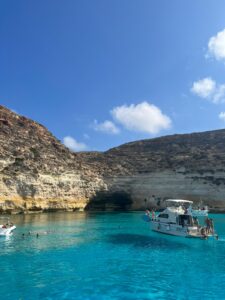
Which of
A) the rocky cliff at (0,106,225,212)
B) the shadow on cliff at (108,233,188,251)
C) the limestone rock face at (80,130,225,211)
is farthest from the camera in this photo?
the limestone rock face at (80,130,225,211)

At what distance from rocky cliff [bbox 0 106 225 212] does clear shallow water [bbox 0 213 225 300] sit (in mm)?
33176

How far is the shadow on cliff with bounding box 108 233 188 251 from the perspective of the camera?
96.4 ft

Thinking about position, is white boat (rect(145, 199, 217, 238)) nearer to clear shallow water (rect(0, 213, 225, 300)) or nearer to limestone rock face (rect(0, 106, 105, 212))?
clear shallow water (rect(0, 213, 225, 300))

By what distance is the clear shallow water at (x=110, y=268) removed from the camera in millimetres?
16266

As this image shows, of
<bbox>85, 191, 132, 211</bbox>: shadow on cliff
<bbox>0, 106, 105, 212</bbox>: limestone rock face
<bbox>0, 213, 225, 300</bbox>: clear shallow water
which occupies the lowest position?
<bbox>0, 213, 225, 300</bbox>: clear shallow water

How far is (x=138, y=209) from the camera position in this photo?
281 ft

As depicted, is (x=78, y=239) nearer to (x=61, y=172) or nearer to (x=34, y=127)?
(x=61, y=172)

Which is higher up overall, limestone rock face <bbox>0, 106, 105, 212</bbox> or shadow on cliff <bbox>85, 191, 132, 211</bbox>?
limestone rock face <bbox>0, 106, 105, 212</bbox>

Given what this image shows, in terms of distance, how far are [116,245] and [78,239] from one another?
16.0 feet

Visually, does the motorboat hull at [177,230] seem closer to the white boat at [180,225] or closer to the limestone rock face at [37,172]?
the white boat at [180,225]

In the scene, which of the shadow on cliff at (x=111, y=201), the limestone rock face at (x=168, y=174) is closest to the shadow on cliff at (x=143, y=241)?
the shadow on cliff at (x=111, y=201)

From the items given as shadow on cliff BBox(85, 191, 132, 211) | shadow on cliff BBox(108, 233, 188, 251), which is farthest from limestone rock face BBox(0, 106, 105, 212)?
shadow on cliff BBox(108, 233, 188, 251)

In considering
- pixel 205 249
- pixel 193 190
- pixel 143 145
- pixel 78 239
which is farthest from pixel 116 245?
pixel 143 145

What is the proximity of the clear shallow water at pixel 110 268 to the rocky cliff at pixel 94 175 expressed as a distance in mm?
33176
